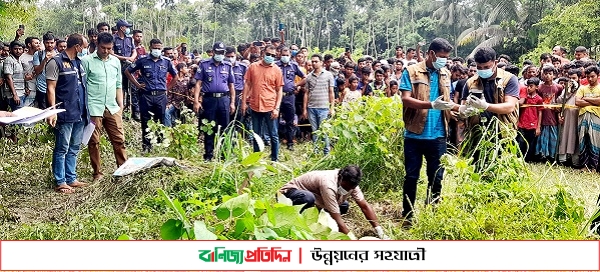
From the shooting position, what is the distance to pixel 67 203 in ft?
19.8

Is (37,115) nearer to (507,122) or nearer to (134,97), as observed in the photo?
(507,122)

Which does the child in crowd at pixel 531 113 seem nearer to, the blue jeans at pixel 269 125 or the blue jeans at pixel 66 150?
the blue jeans at pixel 269 125

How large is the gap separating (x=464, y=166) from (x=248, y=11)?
→ 3875 centimetres

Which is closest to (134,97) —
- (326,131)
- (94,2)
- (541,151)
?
(326,131)

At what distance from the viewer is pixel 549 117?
28.5ft

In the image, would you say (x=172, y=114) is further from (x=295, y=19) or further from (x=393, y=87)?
(x=295, y=19)

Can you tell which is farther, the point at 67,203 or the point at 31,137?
the point at 31,137


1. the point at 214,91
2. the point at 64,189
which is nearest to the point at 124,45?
the point at 214,91

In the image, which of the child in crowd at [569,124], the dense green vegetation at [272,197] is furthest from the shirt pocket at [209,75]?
the child in crowd at [569,124]

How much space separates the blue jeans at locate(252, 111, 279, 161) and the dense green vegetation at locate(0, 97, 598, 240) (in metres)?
0.24

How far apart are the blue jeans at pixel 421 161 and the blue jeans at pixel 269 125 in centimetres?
285

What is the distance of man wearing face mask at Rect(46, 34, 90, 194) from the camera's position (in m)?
6.39

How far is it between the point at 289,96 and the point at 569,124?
12.4 feet

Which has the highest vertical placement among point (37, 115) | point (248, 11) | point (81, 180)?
point (248, 11)
